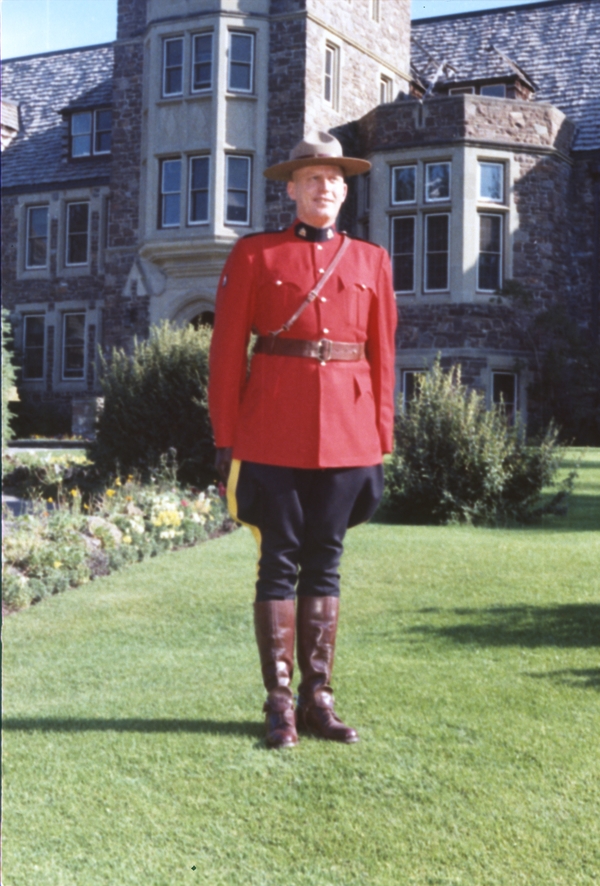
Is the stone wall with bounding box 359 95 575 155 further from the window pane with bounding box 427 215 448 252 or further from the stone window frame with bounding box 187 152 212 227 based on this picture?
the stone window frame with bounding box 187 152 212 227

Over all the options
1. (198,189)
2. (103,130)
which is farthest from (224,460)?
(103,130)

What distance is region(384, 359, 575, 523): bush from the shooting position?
24.3 ft

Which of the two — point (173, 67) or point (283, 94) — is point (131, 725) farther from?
point (173, 67)

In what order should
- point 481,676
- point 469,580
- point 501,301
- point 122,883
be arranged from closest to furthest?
point 122,883, point 481,676, point 469,580, point 501,301

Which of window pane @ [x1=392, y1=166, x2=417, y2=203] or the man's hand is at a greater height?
window pane @ [x1=392, y1=166, x2=417, y2=203]

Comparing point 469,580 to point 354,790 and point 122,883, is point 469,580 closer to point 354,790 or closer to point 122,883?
point 354,790

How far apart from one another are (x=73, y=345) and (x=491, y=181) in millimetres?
9591

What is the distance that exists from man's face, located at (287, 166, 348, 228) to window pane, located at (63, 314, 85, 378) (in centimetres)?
2025

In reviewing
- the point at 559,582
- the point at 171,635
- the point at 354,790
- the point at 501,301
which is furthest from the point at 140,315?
the point at 354,790

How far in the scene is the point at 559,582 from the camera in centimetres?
473

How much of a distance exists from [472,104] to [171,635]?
14197 mm

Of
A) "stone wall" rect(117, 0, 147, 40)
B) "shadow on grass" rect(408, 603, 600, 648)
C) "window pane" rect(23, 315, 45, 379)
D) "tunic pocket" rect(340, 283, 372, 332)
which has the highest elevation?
"stone wall" rect(117, 0, 147, 40)

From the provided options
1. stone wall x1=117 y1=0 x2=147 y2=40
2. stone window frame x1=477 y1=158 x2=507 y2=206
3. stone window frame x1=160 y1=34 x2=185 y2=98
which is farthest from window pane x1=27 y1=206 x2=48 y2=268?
stone window frame x1=477 y1=158 x2=507 y2=206

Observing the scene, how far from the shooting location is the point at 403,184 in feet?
60.5
